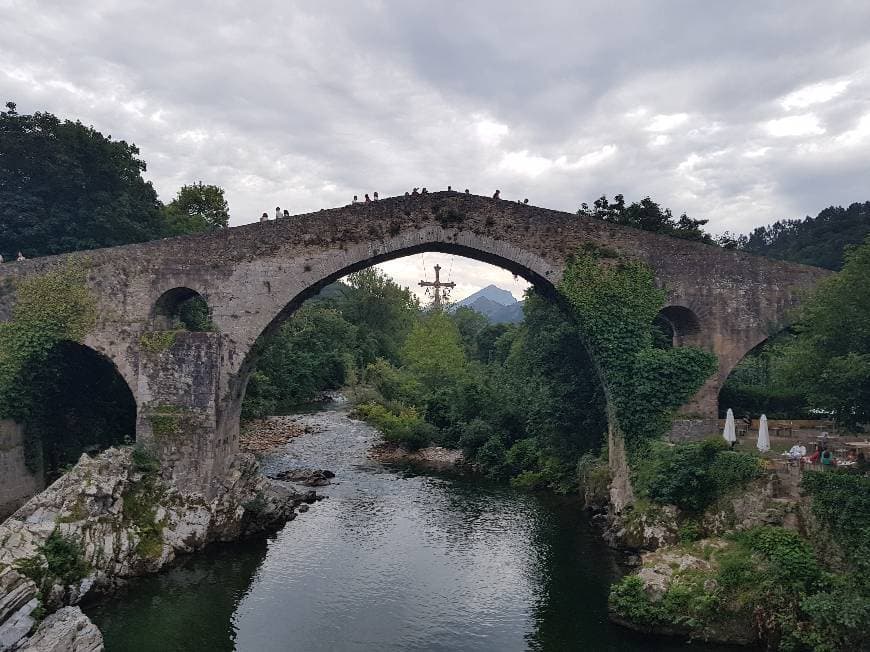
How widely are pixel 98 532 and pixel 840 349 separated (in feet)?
46.4

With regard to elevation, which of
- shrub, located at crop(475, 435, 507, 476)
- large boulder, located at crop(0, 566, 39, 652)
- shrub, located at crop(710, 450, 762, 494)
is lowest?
large boulder, located at crop(0, 566, 39, 652)

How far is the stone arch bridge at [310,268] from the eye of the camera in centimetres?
1608

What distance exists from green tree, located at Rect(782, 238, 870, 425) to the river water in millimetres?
4791

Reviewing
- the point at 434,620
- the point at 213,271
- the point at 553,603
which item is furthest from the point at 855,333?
the point at 213,271

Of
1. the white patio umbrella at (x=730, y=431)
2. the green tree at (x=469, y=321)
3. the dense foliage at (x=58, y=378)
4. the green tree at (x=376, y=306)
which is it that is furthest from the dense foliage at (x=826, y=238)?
the green tree at (x=469, y=321)

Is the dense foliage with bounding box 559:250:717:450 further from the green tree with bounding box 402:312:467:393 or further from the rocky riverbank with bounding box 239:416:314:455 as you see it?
the green tree with bounding box 402:312:467:393

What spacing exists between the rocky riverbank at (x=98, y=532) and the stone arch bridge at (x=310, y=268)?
1022 mm

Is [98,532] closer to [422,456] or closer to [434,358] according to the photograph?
[422,456]

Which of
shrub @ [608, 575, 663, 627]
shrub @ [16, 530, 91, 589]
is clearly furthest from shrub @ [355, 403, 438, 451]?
shrub @ [608, 575, 663, 627]

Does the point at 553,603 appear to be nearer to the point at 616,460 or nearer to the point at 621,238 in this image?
the point at 616,460

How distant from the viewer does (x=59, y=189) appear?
23672 mm

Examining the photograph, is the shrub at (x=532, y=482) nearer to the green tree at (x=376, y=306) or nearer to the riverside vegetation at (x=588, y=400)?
the riverside vegetation at (x=588, y=400)

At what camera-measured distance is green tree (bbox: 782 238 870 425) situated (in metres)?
11.5

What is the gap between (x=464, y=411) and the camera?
84.5 feet
